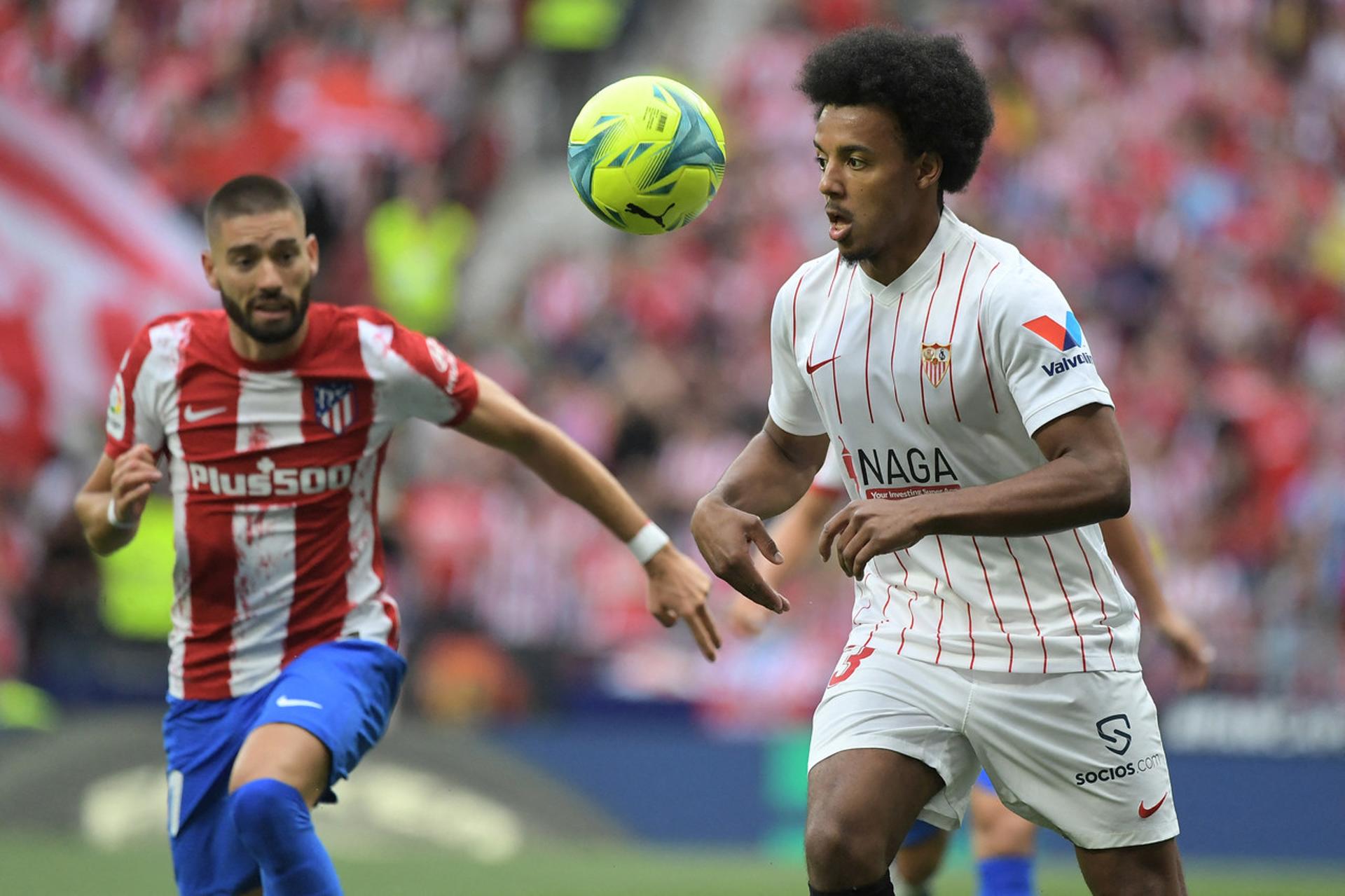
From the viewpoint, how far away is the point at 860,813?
4004mm

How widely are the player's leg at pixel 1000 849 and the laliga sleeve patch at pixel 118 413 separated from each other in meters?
3.04

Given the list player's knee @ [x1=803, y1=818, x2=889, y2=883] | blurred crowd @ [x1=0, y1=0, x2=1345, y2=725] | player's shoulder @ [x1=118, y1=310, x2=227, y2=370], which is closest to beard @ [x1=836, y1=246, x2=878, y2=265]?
player's knee @ [x1=803, y1=818, x2=889, y2=883]

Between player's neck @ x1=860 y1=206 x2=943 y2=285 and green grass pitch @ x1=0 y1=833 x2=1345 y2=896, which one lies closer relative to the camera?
player's neck @ x1=860 y1=206 x2=943 y2=285

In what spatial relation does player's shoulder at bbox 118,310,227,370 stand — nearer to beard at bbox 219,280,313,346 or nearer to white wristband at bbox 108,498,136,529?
beard at bbox 219,280,313,346

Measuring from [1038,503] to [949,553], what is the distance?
1.79ft

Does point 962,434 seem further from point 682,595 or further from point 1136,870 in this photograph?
point 682,595

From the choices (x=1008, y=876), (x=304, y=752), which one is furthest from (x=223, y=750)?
(x=1008, y=876)

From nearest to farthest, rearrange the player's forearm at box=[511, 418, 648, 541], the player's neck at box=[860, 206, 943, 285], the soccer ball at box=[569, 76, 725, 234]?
the player's neck at box=[860, 206, 943, 285]
the soccer ball at box=[569, 76, 725, 234]
the player's forearm at box=[511, 418, 648, 541]

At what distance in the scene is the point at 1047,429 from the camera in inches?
156

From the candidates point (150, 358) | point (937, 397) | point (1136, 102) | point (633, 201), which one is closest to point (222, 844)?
point (150, 358)

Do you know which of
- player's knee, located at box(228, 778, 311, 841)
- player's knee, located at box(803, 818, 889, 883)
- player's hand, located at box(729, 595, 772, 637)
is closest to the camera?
player's knee, located at box(803, 818, 889, 883)

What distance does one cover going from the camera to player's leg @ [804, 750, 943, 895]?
3969 millimetres

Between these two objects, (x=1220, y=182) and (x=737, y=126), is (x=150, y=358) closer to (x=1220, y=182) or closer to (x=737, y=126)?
(x=737, y=126)

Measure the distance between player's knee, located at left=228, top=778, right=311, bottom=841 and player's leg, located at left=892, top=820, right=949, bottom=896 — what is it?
7.63 feet
